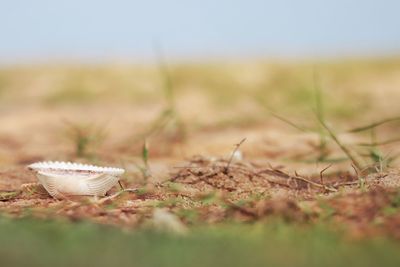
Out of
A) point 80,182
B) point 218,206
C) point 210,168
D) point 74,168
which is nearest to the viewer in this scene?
point 218,206

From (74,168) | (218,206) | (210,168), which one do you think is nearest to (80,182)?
(74,168)

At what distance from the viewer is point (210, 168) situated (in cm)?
321

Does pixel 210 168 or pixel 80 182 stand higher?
pixel 80 182

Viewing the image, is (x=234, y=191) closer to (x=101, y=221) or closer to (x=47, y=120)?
(x=101, y=221)

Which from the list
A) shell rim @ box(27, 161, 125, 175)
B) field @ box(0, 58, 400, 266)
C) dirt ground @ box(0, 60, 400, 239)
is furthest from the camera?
shell rim @ box(27, 161, 125, 175)

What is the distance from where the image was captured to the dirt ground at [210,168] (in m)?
2.31

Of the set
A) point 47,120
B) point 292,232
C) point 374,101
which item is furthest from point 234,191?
point 374,101

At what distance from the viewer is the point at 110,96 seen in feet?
38.1

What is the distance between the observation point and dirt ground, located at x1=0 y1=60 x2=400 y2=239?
7.57 ft

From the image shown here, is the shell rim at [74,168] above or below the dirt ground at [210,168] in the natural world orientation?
above

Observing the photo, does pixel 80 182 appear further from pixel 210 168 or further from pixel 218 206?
pixel 210 168

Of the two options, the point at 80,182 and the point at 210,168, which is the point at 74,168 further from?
the point at 210,168

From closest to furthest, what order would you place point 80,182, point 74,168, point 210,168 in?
point 80,182, point 74,168, point 210,168

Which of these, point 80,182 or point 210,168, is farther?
point 210,168
